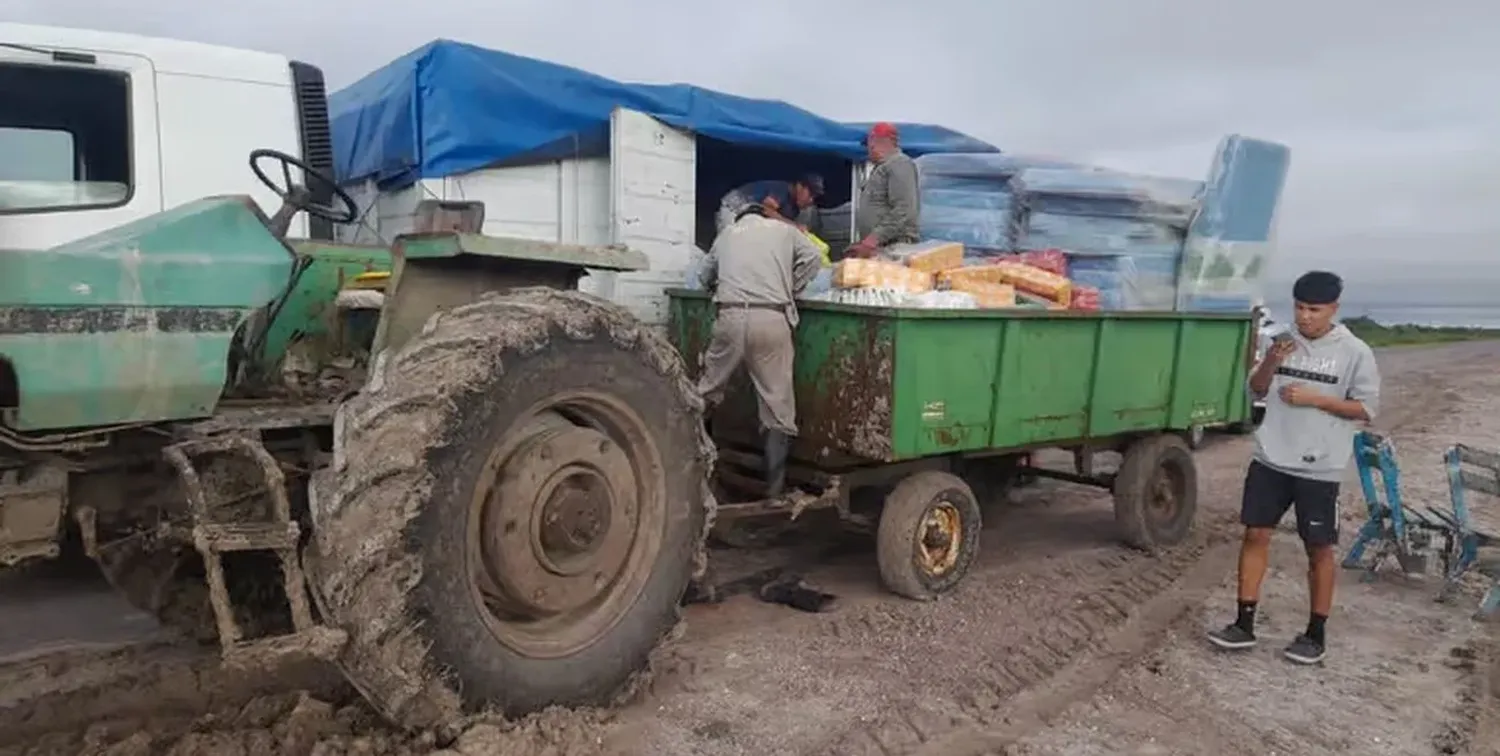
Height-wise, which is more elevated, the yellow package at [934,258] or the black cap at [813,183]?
the black cap at [813,183]

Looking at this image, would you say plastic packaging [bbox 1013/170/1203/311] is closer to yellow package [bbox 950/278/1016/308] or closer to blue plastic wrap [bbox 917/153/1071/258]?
blue plastic wrap [bbox 917/153/1071/258]

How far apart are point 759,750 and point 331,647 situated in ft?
4.76

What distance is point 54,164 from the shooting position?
419 cm

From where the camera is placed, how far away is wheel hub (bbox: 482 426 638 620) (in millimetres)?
3580

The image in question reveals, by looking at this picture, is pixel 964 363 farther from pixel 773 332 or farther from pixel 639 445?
pixel 639 445

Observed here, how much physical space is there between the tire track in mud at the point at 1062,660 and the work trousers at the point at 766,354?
4.75 ft

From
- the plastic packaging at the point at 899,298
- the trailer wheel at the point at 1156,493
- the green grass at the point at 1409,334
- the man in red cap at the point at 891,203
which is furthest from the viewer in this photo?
the green grass at the point at 1409,334

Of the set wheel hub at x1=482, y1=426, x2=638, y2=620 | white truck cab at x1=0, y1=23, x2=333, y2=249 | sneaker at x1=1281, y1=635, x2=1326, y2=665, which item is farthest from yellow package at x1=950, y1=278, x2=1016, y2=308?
white truck cab at x1=0, y1=23, x2=333, y2=249

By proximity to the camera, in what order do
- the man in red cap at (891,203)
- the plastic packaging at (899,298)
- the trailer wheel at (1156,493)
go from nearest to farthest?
1. the plastic packaging at (899,298)
2. the trailer wheel at (1156,493)
3. the man in red cap at (891,203)

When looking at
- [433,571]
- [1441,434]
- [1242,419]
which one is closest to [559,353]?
[433,571]

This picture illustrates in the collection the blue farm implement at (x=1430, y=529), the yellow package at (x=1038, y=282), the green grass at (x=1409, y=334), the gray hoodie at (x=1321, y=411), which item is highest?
the yellow package at (x=1038, y=282)

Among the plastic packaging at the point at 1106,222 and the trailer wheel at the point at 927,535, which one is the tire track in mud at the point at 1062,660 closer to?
the trailer wheel at the point at 927,535

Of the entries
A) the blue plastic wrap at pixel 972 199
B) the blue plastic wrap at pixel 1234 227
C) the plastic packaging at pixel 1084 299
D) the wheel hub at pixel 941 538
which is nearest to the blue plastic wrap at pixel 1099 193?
the blue plastic wrap at pixel 972 199

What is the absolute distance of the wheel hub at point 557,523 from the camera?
11.7 ft
